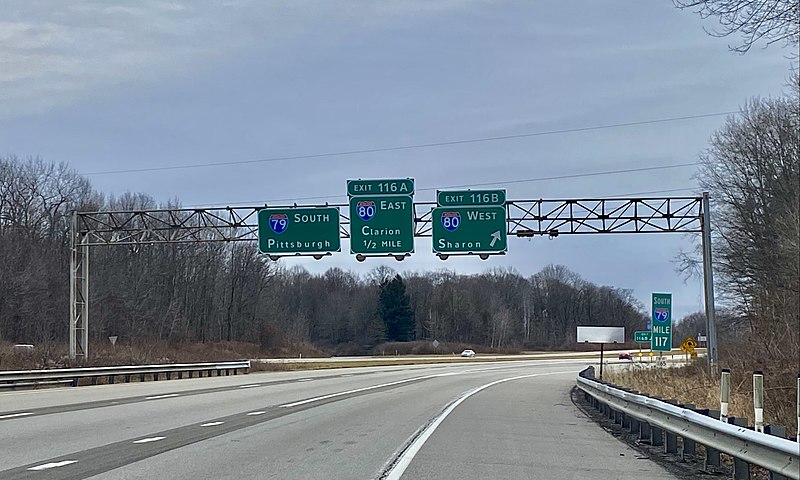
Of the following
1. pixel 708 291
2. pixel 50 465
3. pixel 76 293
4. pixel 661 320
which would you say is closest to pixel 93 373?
pixel 76 293

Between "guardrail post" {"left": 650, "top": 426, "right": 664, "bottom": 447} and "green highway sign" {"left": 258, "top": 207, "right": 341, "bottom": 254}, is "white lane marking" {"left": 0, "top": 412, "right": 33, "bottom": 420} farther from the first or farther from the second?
"green highway sign" {"left": 258, "top": 207, "right": 341, "bottom": 254}

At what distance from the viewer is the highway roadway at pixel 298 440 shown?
11703 mm

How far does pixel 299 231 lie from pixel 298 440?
23953 mm

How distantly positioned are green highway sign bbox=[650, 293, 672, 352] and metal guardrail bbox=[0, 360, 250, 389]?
22.7 m

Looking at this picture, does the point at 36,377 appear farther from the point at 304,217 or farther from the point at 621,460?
the point at 621,460

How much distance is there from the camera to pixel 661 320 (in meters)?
30.2

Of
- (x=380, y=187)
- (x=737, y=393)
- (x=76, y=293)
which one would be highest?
(x=380, y=187)

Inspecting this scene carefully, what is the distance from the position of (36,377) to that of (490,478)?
2735 centimetres

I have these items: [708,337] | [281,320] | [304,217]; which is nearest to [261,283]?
[281,320]

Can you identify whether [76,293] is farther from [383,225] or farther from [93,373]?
[383,225]

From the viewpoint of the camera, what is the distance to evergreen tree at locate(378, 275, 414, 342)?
15600 cm

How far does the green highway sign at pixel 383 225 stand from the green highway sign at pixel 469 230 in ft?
4.03

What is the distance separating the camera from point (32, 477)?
10625mm

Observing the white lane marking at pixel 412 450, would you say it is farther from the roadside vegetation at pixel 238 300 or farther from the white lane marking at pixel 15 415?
the roadside vegetation at pixel 238 300
